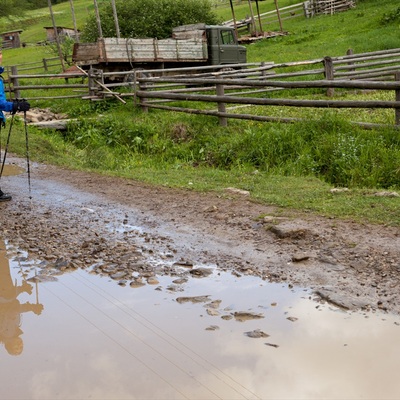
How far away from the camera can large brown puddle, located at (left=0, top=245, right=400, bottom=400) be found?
3.29 metres

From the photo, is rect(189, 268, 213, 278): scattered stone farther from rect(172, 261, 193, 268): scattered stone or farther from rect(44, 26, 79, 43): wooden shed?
rect(44, 26, 79, 43): wooden shed

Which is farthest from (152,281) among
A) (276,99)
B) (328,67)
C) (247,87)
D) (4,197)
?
(328,67)

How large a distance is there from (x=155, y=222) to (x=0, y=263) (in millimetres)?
1625

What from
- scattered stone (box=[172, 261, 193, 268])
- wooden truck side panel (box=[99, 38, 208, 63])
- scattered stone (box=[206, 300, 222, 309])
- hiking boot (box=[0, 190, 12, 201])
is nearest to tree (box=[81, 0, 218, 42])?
wooden truck side panel (box=[99, 38, 208, 63])

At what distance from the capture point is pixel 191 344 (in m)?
3.75

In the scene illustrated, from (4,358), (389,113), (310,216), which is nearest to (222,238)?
(310,216)

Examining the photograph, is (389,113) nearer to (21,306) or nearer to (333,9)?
(21,306)

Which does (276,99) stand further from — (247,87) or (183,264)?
(183,264)

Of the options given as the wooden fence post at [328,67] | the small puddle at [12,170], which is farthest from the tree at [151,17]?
the small puddle at [12,170]

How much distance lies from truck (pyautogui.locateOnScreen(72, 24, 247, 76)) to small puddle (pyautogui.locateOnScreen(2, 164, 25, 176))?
10.3 m

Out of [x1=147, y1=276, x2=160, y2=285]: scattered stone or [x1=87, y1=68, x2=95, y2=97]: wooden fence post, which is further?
[x1=87, y1=68, x2=95, y2=97]: wooden fence post

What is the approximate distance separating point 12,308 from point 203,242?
5.99ft

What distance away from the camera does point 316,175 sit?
8875 mm

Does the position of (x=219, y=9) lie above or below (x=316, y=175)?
above
